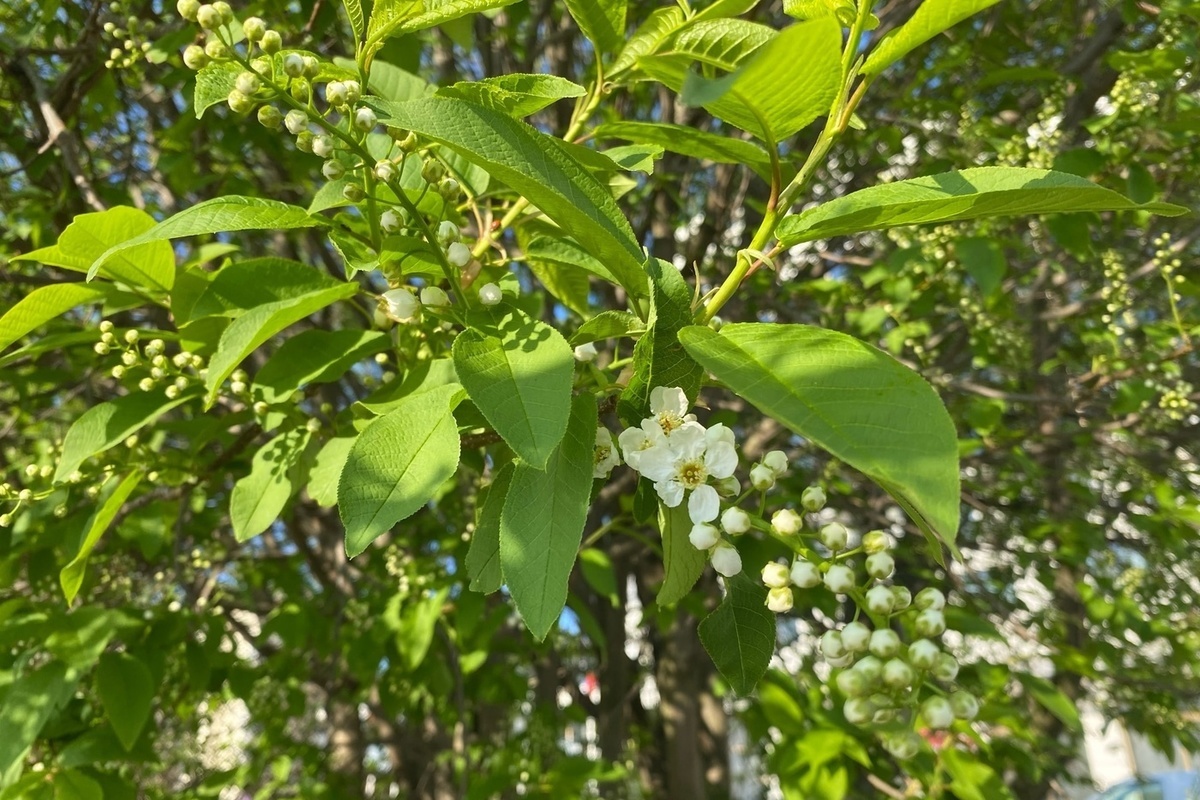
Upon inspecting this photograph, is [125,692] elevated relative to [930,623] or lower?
lower

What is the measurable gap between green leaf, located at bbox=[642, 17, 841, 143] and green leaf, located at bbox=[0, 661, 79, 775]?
184 cm

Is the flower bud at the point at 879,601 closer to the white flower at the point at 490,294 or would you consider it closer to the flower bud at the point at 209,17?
the white flower at the point at 490,294

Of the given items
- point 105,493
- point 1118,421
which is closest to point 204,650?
point 105,493

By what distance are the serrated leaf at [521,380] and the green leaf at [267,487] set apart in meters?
0.66

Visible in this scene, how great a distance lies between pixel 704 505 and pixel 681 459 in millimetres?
63

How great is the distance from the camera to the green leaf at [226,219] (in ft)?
3.32

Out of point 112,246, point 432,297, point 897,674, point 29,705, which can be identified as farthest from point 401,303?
point 29,705

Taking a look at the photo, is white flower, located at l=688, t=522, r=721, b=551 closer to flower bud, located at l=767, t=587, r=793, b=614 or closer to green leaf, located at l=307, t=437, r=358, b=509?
flower bud, located at l=767, t=587, r=793, b=614

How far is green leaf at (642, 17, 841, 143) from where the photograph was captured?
2.37 feet

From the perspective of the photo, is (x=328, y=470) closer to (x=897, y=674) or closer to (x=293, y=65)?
(x=293, y=65)

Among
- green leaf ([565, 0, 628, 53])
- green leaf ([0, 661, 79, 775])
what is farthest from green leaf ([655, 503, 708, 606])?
green leaf ([0, 661, 79, 775])

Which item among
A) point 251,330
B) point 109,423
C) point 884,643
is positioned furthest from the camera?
point 109,423

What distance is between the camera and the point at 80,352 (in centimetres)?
269

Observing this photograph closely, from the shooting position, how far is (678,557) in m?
1.06
